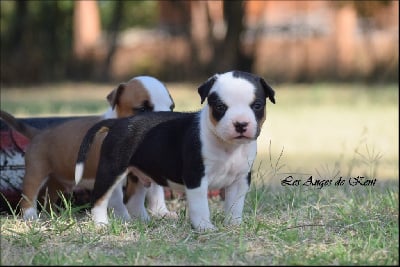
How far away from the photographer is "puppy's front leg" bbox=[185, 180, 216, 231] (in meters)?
5.24

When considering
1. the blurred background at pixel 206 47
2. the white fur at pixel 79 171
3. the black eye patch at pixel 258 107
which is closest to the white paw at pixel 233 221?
the black eye patch at pixel 258 107

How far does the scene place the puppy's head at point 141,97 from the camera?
6465 mm

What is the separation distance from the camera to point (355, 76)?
25188mm

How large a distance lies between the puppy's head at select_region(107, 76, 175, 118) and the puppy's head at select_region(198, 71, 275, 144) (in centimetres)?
116

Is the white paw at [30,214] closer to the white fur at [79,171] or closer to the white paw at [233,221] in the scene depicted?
the white fur at [79,171]

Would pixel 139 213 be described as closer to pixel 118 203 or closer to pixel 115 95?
pixel 118 203

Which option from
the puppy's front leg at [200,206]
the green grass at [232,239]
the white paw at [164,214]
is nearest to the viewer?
the green grass at [232,239]

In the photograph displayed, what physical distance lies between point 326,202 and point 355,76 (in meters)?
19.1

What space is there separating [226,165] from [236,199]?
0.30 metres

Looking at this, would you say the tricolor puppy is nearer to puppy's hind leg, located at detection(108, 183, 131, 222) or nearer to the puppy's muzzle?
puppy's hind leg, located at detection(108, 183, 131, 222)

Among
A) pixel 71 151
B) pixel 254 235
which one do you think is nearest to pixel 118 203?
pixel 71 151

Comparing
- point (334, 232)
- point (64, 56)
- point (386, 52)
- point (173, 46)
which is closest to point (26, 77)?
point (64, 56)

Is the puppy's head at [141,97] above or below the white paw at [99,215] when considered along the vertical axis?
above

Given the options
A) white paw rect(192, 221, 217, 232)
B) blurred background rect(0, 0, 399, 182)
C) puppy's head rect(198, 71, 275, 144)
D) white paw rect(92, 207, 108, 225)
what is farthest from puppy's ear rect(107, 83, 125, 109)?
blurred background rect(0, 0, 399, 182)
